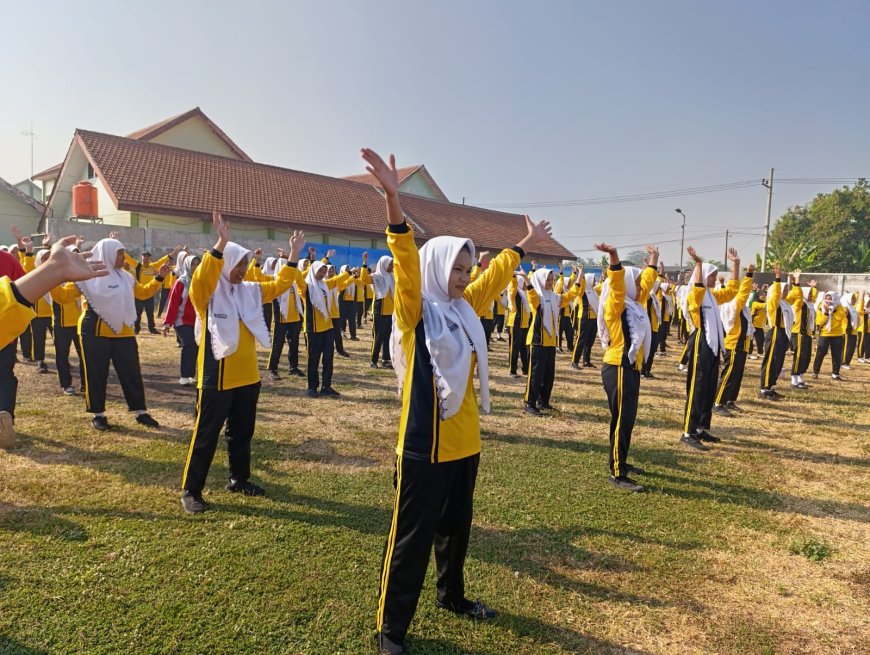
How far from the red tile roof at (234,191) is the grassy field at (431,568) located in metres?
15.1

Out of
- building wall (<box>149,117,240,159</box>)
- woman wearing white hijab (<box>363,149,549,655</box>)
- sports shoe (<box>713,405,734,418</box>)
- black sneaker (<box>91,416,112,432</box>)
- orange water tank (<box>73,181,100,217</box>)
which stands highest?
building wall (<box>149,117,240,159</box>)

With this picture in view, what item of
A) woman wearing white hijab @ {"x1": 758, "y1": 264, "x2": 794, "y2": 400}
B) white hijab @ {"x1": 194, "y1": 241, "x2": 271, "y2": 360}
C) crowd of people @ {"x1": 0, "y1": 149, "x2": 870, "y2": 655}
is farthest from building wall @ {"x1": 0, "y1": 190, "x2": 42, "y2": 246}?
woman wearing white hijab @ {"x1": 758, "y1": 264, "x2": 794, "y2": 400}

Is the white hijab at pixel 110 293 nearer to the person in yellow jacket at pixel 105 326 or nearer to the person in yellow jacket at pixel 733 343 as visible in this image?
the person in yellow jacket at pixel 105 326

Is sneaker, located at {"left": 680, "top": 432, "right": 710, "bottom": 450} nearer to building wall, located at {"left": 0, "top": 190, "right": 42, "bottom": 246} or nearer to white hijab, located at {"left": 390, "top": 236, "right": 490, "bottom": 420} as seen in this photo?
white hijab, located at {"left": 390, "top": 236, "right": 490, "bottom": 420}

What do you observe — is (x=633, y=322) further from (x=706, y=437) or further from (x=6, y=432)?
(x=6, y=432)

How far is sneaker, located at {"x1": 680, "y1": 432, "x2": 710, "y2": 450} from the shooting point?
6.78 m

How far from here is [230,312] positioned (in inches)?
173

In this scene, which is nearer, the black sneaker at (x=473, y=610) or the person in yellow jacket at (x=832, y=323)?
the black sneaker at (x=473, y=610)

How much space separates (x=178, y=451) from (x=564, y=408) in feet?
18.3

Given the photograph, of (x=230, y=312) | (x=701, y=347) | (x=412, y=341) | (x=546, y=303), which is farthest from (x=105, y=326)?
(x=701, y=347)

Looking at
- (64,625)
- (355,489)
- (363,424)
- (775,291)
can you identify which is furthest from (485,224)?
(64,625)

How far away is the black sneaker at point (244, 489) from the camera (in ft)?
15.4

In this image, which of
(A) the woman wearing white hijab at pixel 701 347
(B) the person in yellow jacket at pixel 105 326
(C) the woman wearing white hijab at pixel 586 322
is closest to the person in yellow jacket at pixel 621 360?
(A) the woman wearing white hijab at pixel 701 347

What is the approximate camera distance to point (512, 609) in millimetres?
3299
